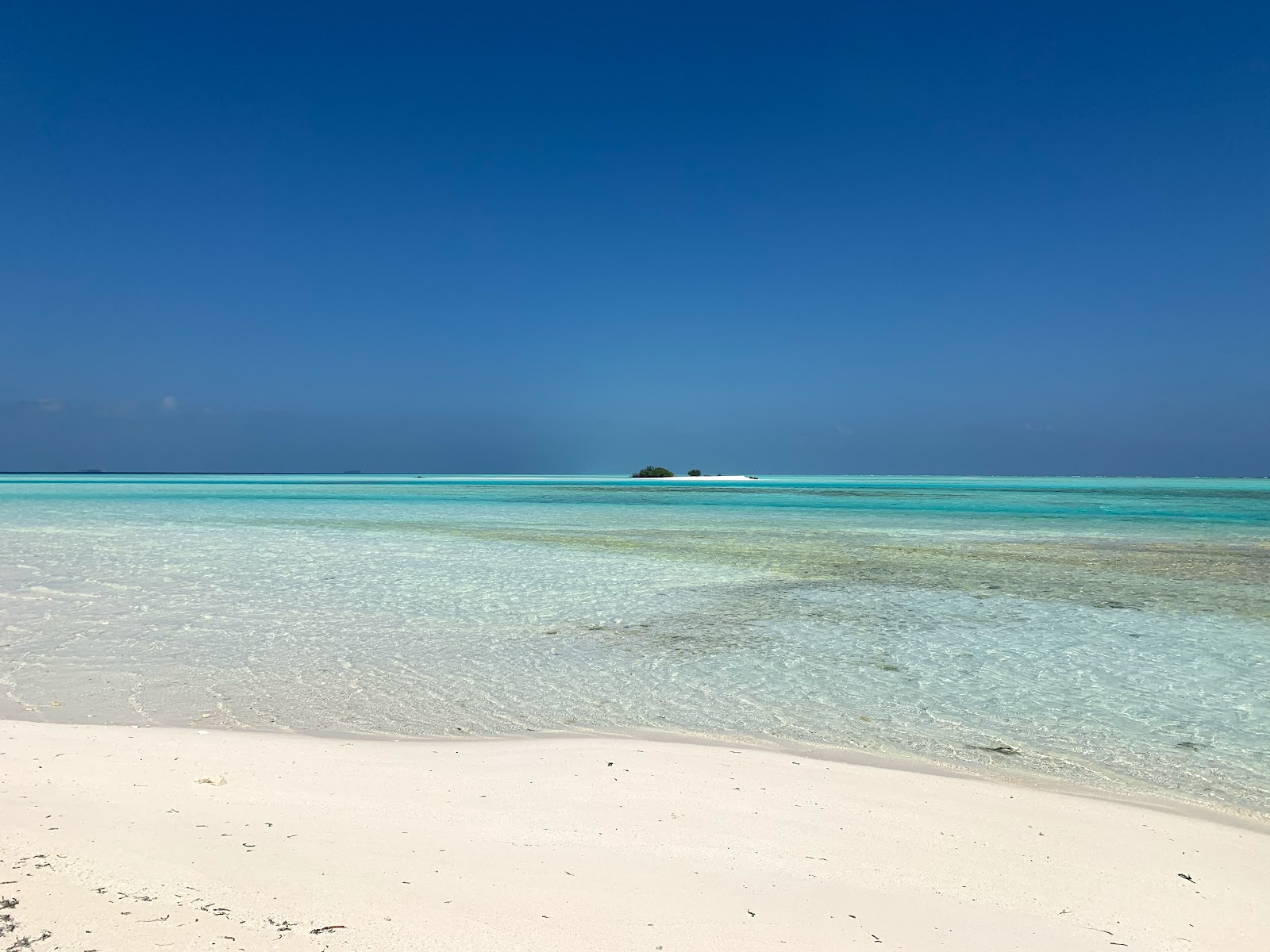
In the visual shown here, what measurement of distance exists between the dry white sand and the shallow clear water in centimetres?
87

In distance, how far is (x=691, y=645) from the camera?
7949mm

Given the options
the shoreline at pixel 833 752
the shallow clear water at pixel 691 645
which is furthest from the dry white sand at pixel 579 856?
the shallow clear water at pixel 691 645

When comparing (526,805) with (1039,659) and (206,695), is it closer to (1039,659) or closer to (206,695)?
(206,695)

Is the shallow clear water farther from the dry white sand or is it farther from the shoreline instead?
the dry white sand

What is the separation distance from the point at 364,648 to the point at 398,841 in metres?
4.65

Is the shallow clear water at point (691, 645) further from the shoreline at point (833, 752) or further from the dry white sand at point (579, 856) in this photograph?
the dry white sand at point (579, 856)

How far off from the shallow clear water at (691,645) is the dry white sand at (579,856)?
0.87 m

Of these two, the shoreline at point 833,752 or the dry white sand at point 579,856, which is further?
the shoreline at point 833,752

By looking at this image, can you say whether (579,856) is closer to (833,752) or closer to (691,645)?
(833,752)

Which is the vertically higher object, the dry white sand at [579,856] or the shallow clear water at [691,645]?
the dry white sand at [579,856]

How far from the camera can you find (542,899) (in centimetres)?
281

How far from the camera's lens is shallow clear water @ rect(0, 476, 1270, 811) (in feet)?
17.8

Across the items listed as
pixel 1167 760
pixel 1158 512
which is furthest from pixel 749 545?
pixel 1158 512

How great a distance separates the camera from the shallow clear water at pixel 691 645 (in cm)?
542
